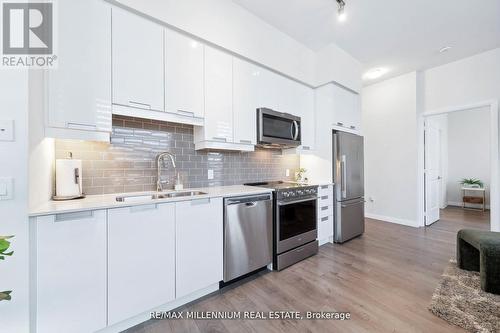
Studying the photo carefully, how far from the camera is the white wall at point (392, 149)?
407 cm

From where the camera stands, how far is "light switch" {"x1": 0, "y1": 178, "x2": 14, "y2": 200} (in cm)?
111

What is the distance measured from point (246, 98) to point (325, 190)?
1.73 meters

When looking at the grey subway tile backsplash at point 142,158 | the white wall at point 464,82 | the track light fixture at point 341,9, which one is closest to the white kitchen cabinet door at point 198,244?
the grey subway tile backsplash at point 142,158

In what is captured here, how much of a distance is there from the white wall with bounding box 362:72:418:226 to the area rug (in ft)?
7.13

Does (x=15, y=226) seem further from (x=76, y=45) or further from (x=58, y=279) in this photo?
(x=76, y=45)

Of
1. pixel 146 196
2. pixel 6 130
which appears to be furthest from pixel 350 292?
pixel 6 130

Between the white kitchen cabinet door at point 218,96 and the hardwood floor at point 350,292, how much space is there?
1579mm

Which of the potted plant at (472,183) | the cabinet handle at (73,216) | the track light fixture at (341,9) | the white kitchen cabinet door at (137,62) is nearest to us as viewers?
the cabinet handle at (73,216)

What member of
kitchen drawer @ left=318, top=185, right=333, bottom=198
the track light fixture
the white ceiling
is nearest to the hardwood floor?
kitchen drawer @ left=318, top=185, right=333, bottom=198

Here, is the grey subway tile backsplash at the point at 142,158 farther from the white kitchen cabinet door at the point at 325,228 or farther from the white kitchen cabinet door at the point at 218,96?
the white kitchen cabinet door at the point at 325,228

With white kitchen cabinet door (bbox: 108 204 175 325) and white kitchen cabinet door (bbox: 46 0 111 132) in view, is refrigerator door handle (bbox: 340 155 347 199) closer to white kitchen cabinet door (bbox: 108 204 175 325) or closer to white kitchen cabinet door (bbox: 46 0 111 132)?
white kitchen cabinet door (bbox: 108 204 175 325)

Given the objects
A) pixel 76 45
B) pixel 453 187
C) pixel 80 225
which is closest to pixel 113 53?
pixel 76 45

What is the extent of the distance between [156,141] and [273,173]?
5.83ft

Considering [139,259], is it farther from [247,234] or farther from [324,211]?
[324,211]
